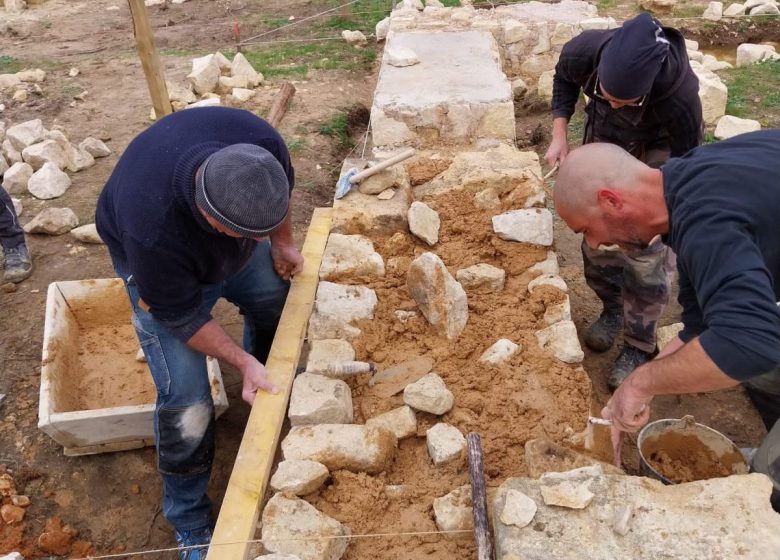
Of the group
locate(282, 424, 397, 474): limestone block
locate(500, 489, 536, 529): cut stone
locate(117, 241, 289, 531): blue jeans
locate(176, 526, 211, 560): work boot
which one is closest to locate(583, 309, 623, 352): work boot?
locate(282, 424, 397, 474): limestone block

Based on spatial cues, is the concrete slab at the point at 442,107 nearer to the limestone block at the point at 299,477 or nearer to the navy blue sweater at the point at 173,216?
the navy blue sweater at the point at 173,216

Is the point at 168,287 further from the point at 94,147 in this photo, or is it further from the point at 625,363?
the point at 94,147

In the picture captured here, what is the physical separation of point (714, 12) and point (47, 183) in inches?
353

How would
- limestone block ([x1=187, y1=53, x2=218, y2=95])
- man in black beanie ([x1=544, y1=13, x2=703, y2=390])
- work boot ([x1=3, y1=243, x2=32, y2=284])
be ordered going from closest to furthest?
man in black beanie ([x1=544, y1=13, x2=703, y2=390])
work boot ([x1=3, y1=243, x2=32, y2=284])
limestone block ([x1=187, y1=53, x2=218, y2=95])

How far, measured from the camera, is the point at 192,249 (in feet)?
8.59

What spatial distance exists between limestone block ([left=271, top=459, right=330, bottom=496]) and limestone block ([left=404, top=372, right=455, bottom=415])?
0.50 metres

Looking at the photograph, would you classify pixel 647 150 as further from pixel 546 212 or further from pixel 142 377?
pixel 142 377

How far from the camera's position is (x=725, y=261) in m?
1.92

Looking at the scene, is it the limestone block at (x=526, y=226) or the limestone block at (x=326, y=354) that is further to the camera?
the limestone block at (x=526, y=226)

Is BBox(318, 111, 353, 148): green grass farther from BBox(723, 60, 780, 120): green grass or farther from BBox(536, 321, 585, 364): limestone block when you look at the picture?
BBox(536, 321, 585, 364): limestone block

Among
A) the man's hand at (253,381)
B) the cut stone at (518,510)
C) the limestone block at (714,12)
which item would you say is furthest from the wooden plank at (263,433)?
the limestone block at (714,12)

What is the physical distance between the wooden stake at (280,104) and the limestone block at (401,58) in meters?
1.79

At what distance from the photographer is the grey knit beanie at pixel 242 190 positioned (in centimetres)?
228

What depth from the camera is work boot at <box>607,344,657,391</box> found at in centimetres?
372
